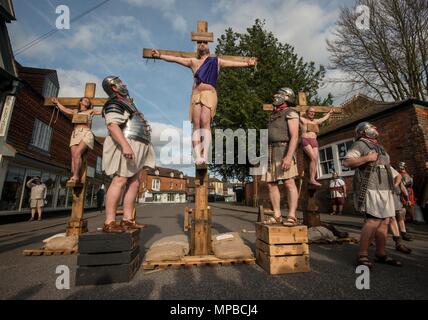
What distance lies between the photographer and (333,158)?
40.1 ft

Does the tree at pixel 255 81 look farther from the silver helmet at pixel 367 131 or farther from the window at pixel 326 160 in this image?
the silver helmet at pixel 367 131

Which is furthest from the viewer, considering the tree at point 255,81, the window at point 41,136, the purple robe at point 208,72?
the tree at point 255,81

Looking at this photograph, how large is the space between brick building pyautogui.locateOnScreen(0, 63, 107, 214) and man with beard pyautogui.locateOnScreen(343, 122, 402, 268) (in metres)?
9.18

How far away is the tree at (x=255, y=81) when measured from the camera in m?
18.1

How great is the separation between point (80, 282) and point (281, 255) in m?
2.37

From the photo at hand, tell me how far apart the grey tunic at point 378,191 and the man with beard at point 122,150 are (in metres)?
3.10

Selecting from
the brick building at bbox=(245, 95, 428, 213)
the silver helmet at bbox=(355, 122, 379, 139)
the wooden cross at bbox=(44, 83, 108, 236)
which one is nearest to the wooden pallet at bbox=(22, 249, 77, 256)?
the wooden cross at bbox=(44, 83, 108, 236)

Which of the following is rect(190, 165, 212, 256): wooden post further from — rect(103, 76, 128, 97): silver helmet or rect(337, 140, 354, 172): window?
rect(337, 140, 354, 172): window

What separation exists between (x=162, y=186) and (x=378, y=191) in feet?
228

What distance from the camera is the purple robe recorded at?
11.9ft

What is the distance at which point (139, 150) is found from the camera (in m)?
3.24

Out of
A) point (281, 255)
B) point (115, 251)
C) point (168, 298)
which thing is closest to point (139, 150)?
point (115, 251)

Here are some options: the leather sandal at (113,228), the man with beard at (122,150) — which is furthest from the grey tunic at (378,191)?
the leather sandal at (113,228)
